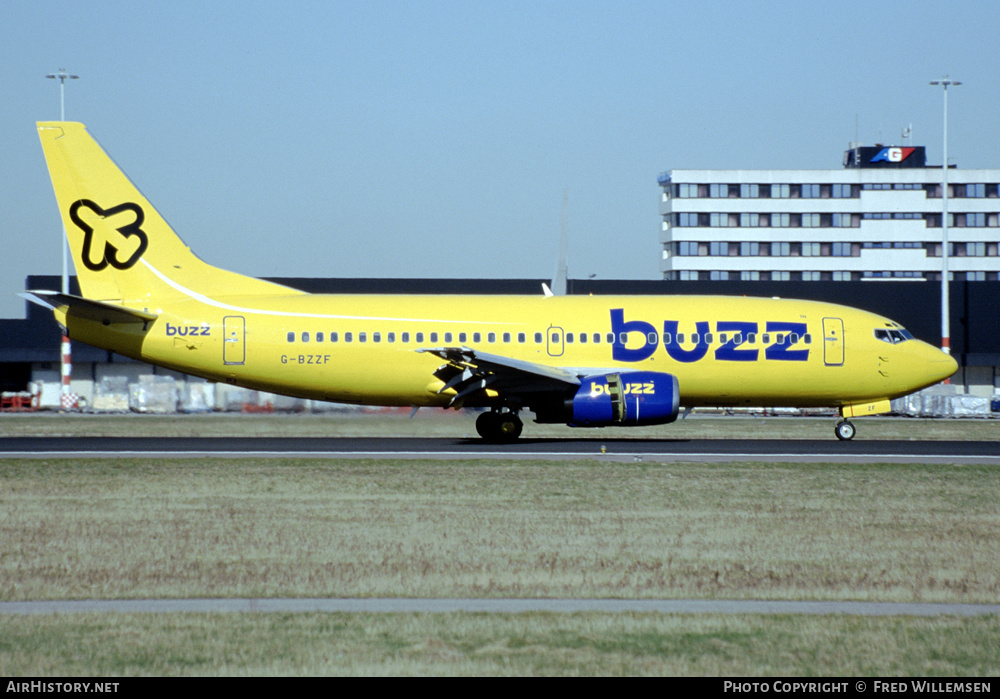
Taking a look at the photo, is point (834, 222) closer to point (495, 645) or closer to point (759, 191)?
point (759, 191)

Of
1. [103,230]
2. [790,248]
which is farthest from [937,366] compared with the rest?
[790,248]

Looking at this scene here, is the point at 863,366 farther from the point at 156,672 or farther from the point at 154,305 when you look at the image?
the point at 156,672

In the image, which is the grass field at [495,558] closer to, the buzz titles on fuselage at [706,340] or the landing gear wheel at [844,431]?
the buzz titles on fuselage at [706,340]

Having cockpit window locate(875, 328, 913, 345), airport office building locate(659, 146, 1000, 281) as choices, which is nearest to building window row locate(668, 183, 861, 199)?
airport office building locate(659, 146, 1000, 281)

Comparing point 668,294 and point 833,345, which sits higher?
point 668,294

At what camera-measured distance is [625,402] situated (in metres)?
31.5

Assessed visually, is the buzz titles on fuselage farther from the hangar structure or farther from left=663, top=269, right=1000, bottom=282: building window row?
left=663, top=269, right=1000, bottom=282: building window row

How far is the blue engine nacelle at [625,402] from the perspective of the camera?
31469 millimetres

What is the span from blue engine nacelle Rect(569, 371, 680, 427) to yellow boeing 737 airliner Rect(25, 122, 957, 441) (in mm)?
1468

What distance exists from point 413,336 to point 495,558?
1955cm

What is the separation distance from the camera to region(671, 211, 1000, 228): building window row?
134 m

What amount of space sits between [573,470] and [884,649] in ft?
49.1

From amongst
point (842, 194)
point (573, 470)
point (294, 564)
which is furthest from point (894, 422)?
point (842, 194)
